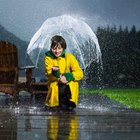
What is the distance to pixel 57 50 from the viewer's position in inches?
351

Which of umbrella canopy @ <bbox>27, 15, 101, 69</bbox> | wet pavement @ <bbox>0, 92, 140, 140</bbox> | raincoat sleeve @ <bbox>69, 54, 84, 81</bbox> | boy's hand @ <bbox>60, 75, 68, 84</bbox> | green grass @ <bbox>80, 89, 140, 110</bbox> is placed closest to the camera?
wet pavement @ <bbox>0, 92, 140, 140</bbox>

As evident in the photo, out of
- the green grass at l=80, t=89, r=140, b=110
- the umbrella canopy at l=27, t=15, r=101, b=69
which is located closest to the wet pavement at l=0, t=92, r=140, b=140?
the green grass at l=80, t=89, r=140, b=110

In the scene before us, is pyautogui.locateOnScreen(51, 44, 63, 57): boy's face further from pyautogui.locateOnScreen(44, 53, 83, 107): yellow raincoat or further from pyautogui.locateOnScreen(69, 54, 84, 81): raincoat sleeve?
pyautogui.locateOnScreen(69, 54, 84, 81): raincoat sleeve

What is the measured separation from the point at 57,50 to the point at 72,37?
2644 millimetres

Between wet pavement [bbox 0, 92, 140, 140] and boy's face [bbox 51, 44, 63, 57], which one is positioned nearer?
wet pavement [bbox 0, 92, 140, 140]

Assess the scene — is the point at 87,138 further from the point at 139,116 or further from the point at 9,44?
the point at 9,44

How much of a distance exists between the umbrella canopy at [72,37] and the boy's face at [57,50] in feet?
8.20

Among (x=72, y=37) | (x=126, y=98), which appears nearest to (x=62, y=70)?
(x=72, y=37)

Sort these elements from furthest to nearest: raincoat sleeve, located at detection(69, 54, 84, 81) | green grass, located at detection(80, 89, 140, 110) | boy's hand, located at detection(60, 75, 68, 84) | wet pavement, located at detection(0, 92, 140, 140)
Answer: green grass, located at detection(80, 89, 140, 110) → raincoat sleeve, located at detection(69, 54, 84, 81) → boy's hand, located at detection(60, 75, 68, 84) → wet pavement, located at detection(0, 92, 140, 140)

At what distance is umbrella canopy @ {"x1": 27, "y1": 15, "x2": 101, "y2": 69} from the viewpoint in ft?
37.7

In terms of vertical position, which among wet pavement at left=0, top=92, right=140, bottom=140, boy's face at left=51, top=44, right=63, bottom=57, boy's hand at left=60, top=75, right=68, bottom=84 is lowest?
wet pavement at left=0, top=92, right=140, bottom=140

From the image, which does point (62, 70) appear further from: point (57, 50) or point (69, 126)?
point (69, 126)

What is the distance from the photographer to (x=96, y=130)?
596 centimetres

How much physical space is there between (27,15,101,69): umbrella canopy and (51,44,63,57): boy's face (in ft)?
8.20
